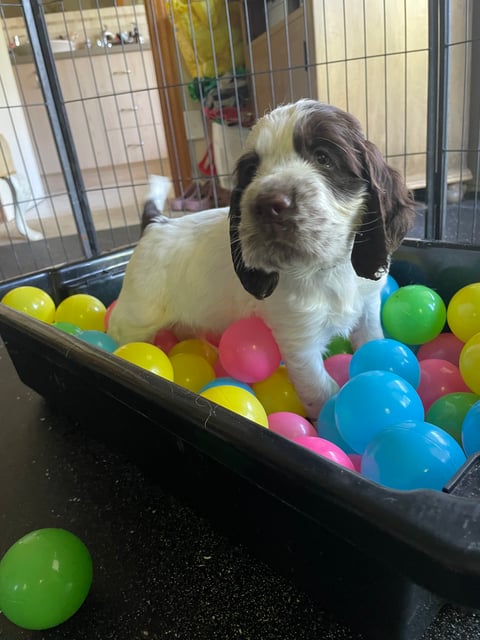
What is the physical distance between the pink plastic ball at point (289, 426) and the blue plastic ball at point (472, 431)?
345 mm

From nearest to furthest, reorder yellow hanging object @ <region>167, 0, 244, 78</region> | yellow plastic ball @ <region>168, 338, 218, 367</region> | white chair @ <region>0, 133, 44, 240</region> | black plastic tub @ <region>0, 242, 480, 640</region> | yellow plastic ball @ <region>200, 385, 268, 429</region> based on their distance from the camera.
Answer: black plastic tub @ <region>0, 242, 480, 640</region>
yellow plastic ball @ <region>200, 385, 268, 429</region>
yellow plastic ball @ <region>168, 338, 218, 367</region>
yellow hanging object @ <region>167, 0, 244, 78</region>
white chair @ <region>0, 133, 44, 240</region>

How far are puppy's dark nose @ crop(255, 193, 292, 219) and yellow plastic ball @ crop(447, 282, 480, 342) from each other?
2.38 feet

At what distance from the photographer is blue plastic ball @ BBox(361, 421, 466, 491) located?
803 mm

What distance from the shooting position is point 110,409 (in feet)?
3.80

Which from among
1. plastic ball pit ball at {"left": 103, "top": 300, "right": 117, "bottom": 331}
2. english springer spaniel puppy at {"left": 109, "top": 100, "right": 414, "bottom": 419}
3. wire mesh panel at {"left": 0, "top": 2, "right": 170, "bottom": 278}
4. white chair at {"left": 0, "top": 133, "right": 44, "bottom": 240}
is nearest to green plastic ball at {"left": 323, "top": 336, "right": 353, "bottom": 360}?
english springer spaniel puppy at {"left": 109, "top": 100, "right": 414, "bottom": 419}

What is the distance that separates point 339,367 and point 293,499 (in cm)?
80

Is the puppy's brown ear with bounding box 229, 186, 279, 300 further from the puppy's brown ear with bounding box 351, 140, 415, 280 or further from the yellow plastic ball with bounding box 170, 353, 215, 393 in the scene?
the yellow plastic ball with bounding box 170, 353, 215, 393

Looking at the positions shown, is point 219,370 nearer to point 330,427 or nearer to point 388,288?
point 330,427

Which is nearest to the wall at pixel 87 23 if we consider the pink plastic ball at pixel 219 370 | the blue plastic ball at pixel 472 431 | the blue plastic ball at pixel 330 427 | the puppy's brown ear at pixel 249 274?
the pink plastic ball at pixel 219 370

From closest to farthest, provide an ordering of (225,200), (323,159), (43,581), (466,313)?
(43,581) → (323,159) → (466,313) → (225,200)

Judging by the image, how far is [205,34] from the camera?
347 centimetres

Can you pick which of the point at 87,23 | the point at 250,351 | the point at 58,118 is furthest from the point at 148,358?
the point at 87,23

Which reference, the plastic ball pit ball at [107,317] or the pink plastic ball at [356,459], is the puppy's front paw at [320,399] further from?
the plastic ball pit ball at [107,317]

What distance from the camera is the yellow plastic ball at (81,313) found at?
1900 millimetres
